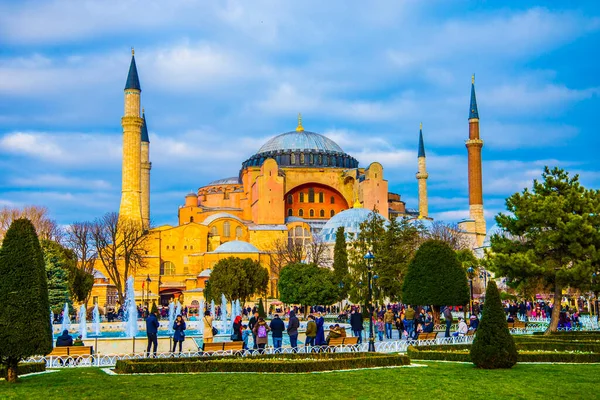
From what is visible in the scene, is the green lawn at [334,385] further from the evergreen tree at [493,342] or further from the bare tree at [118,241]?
the bare tree at [118,241]

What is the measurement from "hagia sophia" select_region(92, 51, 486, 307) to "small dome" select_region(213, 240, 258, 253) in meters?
0.07

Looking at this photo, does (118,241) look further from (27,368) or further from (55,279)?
(27,368)

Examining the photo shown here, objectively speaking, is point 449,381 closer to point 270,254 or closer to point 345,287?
point 345,287

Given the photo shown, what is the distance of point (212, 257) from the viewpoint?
49656 millimetres

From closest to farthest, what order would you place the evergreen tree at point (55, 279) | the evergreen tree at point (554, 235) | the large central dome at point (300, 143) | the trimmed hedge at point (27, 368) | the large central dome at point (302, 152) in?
the trimmed hedge at point (27, 368), the evergreen tree at point (554, 235), the evergreen tree at point (55, 279), the large central dome at point (302, 152), the large central dome at point (300, 143)

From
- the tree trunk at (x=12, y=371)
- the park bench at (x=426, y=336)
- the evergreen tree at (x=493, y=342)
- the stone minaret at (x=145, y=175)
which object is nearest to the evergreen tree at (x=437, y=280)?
the park bench at (x=426, y=336)

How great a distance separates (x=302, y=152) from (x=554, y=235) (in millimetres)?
44604

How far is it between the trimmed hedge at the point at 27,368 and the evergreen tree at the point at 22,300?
0.75m

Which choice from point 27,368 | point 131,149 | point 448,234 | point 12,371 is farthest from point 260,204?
point 12,371

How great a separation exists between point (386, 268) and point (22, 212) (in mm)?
21462

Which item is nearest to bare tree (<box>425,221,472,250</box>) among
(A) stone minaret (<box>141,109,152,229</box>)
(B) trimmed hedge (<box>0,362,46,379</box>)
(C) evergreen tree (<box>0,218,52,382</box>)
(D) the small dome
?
(D) the small dome

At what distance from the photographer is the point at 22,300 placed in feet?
32.2

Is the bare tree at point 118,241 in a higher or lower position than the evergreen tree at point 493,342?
higher

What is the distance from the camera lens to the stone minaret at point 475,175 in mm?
53562
